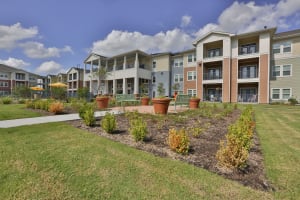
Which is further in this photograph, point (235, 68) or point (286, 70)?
point (235, 68)

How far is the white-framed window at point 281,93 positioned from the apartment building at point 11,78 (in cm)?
6808

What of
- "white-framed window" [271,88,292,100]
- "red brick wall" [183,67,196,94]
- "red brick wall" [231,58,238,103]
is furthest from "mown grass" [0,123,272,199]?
"red brick wall" [183,67,196,94]

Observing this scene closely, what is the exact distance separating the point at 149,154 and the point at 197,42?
89.4ft

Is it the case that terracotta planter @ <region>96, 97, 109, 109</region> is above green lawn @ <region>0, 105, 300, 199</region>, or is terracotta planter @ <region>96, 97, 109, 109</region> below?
above

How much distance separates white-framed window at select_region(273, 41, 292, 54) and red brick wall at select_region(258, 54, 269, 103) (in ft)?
8.72

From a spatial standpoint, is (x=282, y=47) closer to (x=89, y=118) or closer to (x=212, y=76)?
(x=212, y=76)

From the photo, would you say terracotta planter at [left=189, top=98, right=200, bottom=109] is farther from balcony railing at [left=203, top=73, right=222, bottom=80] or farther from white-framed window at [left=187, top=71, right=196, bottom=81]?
white-framed window at [left=187, top=71, right=196, bottom=81]

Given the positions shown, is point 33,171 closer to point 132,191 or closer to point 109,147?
point 109,147

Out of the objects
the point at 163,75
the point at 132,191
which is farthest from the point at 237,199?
the point at 163,75

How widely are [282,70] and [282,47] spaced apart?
3094mm

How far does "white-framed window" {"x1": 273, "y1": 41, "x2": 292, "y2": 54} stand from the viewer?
22.6m

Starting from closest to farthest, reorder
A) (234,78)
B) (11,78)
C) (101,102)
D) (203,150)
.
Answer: (203,150), (101,102), (234,78), (11,78)

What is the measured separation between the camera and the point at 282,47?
2311 centimetres

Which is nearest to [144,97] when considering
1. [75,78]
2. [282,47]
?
[282,47]
